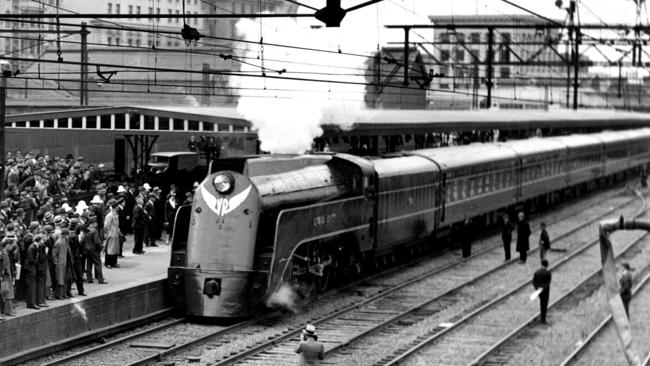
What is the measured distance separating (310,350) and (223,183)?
6120mm

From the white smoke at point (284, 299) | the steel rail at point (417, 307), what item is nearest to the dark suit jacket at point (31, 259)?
the steel rail at point (417, 307)

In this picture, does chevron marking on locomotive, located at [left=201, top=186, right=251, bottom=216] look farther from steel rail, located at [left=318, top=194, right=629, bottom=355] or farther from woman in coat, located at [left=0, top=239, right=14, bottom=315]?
woman in coat, located at [left=0, top=239, right=14, bottom=315]

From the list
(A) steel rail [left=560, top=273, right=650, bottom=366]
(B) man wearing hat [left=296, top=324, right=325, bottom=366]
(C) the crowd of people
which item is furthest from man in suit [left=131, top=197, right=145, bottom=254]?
(B) man wearing hat [left=296, top=324, right=325, bottom=366]

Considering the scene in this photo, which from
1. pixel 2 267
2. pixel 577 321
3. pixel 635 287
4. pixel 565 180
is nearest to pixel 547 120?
pixel 565 180

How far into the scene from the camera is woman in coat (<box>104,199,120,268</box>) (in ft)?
66.4

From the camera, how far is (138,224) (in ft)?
74.6

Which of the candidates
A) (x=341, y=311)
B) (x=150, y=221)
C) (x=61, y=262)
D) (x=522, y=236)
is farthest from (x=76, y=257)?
(x=522, y=236)

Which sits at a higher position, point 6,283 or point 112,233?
point 112,233

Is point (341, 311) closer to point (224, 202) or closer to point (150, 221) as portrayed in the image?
point (224, 202)

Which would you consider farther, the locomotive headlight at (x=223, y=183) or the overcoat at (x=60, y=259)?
the locomotive headlight at (x=223, y=183)

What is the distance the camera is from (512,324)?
68.1 feet

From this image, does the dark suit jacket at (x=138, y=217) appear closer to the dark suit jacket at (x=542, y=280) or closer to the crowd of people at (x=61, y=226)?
the crowd of people at (x=61, y=226)

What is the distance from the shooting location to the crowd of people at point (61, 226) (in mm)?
16219

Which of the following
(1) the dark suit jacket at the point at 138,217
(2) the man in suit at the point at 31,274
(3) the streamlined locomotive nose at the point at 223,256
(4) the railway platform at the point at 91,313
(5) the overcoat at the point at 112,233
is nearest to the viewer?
(4) the railway platform at the point at 91,313
